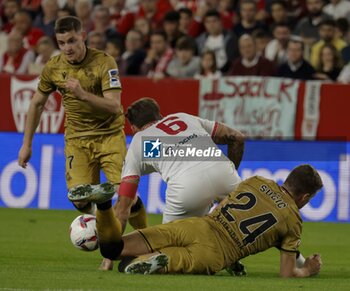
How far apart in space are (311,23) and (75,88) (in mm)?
10560

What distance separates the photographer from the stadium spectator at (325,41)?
1948 centimetres

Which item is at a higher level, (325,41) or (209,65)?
(325,41)

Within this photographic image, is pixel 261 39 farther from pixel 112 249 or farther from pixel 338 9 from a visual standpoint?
pixel 112 249

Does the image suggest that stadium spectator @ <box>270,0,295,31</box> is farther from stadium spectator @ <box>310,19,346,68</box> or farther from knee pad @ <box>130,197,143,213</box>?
knee pad @ <box>130,197,143,213</box>

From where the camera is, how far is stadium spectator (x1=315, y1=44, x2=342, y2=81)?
19.0 metres

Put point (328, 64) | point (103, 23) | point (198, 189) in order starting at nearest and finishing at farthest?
point (198, 189)
point (328, 64)
point (103, 23)

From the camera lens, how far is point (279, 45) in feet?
66.1

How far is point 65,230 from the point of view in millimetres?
14859

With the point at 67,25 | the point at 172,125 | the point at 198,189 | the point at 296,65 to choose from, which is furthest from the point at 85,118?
the point at 296,65

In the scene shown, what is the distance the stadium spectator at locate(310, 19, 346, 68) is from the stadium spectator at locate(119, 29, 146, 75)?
328cm

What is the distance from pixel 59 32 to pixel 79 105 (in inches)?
32.4

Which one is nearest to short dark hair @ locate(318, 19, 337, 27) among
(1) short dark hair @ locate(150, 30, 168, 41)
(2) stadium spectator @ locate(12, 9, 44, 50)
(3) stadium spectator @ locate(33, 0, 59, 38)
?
(1) short dark hair @ locate(150, 30, 168, 41)

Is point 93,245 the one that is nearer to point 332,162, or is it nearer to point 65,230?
point 65,230

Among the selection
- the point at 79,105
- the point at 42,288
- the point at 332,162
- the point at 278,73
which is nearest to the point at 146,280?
the point at 42,288
